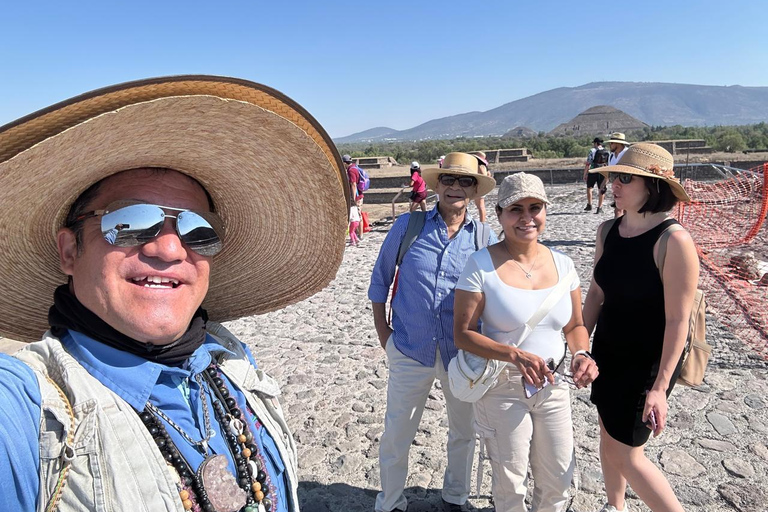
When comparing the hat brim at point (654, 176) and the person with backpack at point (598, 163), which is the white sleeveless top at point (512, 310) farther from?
the person with backpack at point (598, 163)

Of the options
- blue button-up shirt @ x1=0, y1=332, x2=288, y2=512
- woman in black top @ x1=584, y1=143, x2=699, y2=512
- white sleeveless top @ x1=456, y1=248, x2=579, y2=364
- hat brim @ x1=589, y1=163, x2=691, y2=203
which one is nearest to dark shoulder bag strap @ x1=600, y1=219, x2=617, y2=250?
woman in black top @ x1=584, y1=143, x2=699, y2=512

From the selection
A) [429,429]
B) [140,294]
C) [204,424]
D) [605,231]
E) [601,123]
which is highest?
[601,123]

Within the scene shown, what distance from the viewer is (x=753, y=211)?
10539 mm

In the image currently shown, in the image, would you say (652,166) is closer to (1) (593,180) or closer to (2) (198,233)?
(2) (198,233)

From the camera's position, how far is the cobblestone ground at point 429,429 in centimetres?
328

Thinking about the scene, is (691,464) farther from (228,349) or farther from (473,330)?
(228,349)

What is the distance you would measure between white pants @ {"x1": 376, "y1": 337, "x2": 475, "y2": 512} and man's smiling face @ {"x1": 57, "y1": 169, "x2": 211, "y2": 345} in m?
1.67

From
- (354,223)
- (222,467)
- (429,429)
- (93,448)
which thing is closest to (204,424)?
(222,467)

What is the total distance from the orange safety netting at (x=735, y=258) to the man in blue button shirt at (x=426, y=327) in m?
3.86

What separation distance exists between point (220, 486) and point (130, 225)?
0.71 m

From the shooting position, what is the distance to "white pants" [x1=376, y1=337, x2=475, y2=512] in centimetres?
288

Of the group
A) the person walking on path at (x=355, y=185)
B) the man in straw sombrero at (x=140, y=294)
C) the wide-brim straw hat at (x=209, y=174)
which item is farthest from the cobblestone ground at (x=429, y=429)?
the person walking on path at (x=355, y=185)

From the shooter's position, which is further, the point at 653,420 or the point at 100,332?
the point at 653,420

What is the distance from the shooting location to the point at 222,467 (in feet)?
4.37
